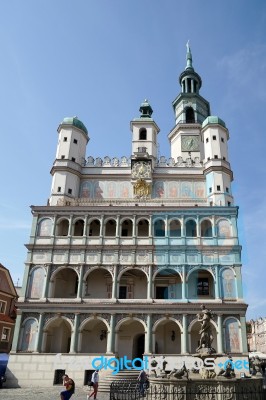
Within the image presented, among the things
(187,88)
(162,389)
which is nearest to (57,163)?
(187,88)

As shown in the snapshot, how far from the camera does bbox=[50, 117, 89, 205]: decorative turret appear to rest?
1470 inches

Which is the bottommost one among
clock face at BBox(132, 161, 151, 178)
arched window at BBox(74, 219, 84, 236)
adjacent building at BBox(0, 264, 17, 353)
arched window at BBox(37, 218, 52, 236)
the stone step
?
the stone step

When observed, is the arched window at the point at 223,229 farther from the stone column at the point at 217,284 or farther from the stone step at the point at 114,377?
the stone step at the point at 114,377

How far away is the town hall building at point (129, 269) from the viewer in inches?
1139

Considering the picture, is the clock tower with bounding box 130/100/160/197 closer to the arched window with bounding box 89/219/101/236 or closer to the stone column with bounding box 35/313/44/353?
the arched window with bounding box 89/219/101/236

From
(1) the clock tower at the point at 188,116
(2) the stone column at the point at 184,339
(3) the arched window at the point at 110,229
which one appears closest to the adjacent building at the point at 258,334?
(1) the clock tower at the point at 188,116

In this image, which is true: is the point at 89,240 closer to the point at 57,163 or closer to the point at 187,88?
the point at 57,163

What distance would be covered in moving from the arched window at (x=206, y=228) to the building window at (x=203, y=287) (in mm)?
4270

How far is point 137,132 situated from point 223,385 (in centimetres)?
3237

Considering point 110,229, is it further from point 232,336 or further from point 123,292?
point 232,336

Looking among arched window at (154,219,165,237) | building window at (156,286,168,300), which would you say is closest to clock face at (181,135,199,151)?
arched window at (154,219,165,237)

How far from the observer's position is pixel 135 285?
32938 millimetres

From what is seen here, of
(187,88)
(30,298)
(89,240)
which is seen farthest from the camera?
(187,88)

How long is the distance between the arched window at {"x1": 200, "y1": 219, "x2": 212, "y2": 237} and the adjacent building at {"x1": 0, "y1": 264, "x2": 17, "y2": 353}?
77.8 ft
